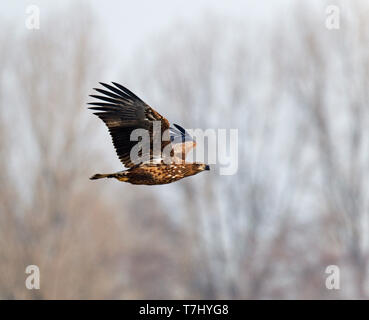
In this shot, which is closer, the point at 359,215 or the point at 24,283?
the point at 24,283

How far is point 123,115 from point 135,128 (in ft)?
0.67

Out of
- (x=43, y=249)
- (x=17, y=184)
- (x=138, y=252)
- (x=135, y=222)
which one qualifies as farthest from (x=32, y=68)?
(x=135, y=222)

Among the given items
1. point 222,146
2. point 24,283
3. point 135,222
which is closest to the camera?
point 24,283

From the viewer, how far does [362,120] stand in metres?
31.9

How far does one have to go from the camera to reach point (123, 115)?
9.62 metres

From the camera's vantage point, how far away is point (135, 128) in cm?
955

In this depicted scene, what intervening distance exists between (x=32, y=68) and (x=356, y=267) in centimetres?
1398

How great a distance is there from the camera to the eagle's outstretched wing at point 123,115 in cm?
951

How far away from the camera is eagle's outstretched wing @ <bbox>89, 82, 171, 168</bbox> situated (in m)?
9.51

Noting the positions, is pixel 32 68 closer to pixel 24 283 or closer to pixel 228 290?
pixel 24 283

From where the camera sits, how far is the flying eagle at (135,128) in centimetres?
938

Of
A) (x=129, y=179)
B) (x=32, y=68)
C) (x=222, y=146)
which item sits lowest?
(x=129, y=179)

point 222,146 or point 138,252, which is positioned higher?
point 222,146
